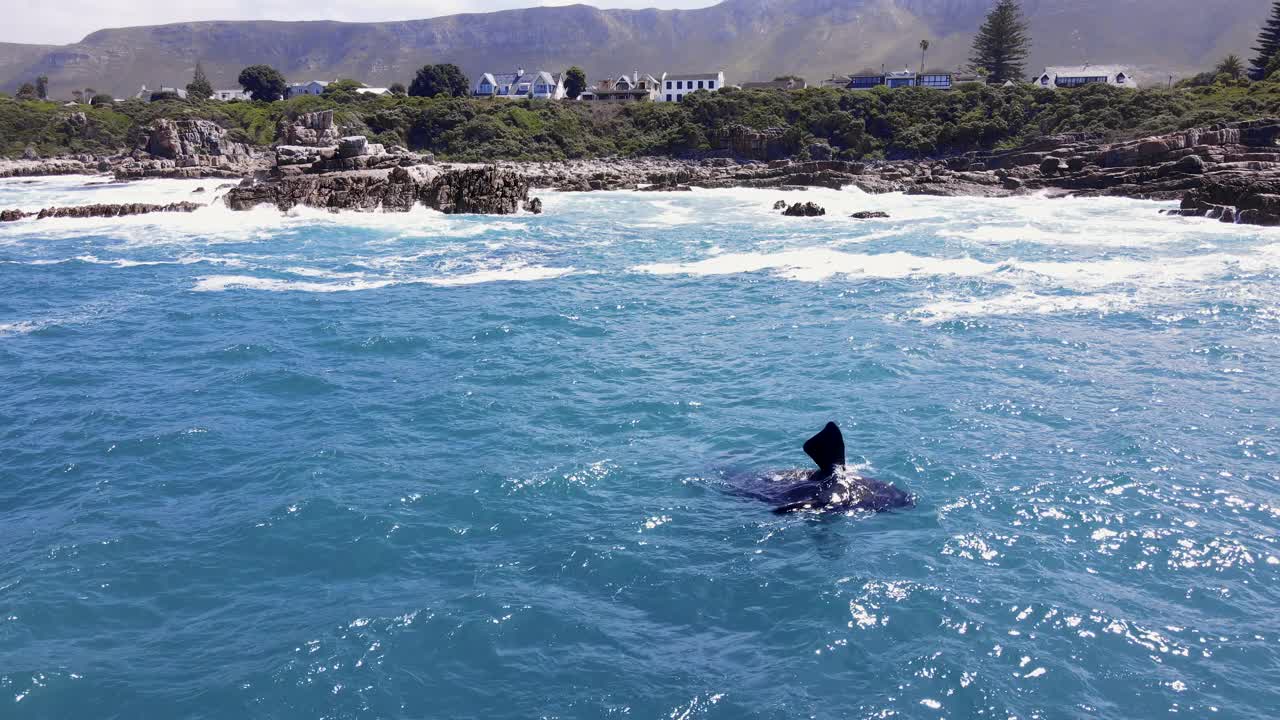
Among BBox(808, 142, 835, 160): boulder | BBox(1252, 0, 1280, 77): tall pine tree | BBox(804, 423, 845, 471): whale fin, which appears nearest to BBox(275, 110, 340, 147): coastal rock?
BBox(808, 142, 835, 160): boulder

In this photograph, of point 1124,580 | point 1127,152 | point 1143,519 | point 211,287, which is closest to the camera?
point 1124,580

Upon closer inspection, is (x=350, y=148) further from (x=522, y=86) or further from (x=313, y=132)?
(x=522, y=86)

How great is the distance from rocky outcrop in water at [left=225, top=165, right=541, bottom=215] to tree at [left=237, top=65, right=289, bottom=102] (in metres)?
79.7

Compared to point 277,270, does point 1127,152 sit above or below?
above

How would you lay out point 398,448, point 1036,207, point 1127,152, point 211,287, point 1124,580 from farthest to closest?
1. point 1127,152
2. point 1036,207
3. point 211,287
4. point 398,448
5. point 1124,580

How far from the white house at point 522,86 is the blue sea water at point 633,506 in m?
114

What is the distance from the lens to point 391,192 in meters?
42.8

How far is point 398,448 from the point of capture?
12172 millimetres

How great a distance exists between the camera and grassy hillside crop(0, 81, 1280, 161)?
7156cm

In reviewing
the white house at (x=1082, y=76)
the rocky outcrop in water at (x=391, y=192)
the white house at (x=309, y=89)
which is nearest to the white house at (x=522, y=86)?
the white house at (x=309, y=89)

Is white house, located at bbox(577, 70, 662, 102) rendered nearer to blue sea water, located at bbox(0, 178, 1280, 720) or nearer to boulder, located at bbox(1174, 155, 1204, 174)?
boulder, located at bbox(1174, 155, 1204, 174)

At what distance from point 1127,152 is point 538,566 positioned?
54.3m

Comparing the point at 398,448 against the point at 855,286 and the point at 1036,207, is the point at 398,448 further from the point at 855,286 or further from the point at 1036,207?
the point at 1036,207

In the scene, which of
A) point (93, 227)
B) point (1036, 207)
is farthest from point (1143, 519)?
point (93, 227)
